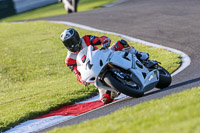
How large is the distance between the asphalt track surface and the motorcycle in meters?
0.31

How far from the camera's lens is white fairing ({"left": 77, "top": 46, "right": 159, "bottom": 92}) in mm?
7473

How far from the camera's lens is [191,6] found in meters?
20.5

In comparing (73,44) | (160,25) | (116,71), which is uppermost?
(73,44)

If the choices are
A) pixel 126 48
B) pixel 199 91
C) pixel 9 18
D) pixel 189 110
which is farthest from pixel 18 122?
pixel 9 18

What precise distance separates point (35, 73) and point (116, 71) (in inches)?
252

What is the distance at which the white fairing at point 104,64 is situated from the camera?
→ 7473mm

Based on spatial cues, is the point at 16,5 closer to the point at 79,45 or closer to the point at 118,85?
the point at 79,45

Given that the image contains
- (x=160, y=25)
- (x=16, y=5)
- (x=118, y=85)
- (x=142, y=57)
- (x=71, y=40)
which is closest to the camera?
(x=118, y=85)

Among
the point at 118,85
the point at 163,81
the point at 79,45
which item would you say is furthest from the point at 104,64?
the point at 163,81

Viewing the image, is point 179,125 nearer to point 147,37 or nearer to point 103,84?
point 103,84

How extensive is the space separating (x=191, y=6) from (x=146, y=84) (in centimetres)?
1360

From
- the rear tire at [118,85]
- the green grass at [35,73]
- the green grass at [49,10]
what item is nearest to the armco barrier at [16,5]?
the green grass at [49,10]

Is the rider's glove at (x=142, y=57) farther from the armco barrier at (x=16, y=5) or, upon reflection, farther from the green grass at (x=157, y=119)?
the armco barrier at (x=16, y=5)

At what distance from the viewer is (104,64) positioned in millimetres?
7512
